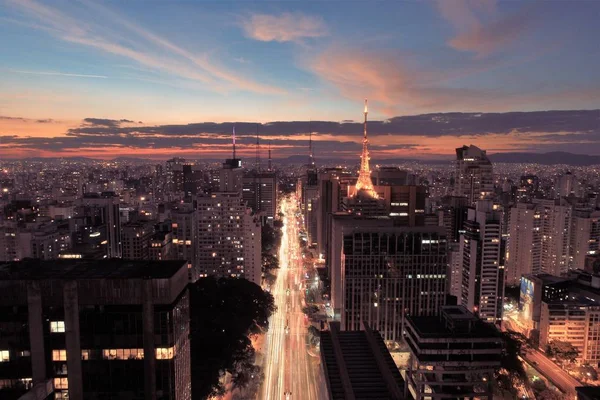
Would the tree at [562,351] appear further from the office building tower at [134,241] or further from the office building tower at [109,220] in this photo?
the office building tower at [109,220]

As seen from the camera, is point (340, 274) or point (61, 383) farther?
point (340, 274)

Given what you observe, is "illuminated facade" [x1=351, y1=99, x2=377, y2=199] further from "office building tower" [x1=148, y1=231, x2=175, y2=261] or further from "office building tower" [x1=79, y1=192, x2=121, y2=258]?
"office building tower" [x1=79, y1=192, x2=121, y2=258]

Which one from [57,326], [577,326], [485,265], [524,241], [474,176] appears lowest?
[577,326]

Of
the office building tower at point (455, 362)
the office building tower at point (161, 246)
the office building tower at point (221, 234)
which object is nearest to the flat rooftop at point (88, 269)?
the office building tower at point (455, 362)

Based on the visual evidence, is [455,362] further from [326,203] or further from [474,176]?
[474,176]

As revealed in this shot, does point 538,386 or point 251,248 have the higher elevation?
point 251,248

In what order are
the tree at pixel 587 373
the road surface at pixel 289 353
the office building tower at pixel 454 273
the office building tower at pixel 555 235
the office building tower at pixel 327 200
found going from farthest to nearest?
the office building tower at pixel 327 200
the office building tower at pixel 555 235
the office building tower at pixel 454 273
the tree at pixel 587 373
the road surface at pixel 289 353

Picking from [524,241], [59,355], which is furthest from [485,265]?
[59,355]
